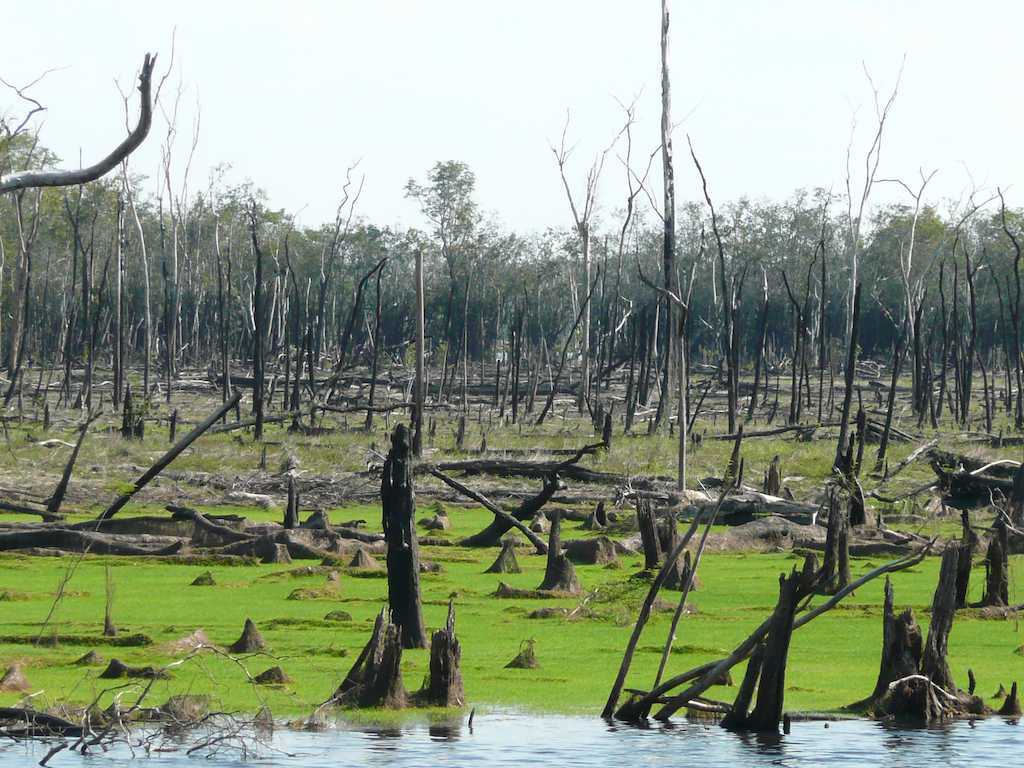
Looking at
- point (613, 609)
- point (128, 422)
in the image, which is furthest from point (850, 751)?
point (128, 422)

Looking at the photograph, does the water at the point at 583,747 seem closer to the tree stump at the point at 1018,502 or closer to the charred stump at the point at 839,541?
the charred stump at the point at 839,541

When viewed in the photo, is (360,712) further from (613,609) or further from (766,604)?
(766,604)

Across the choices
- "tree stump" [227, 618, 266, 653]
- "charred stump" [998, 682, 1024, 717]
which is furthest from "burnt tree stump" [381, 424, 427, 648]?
"charred stump" [998, 682, 1024, 717]

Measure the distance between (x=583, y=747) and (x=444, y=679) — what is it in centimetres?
126

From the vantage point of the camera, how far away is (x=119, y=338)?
43281 mm

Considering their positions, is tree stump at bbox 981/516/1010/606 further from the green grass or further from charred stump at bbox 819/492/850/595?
charred stump at bbox 819/492/850/595

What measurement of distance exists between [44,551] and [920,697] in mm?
12159

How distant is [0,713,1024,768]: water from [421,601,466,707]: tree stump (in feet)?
0.94

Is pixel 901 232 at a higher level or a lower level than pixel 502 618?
higher

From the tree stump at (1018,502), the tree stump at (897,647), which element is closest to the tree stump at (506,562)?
the tree stump at (1018,502)

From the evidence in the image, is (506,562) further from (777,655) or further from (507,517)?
(777,655)

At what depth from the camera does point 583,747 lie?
34.8 feet

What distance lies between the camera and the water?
33.5ft

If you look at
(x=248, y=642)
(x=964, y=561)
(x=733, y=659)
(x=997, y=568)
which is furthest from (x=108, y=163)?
(x=997, y=568)
